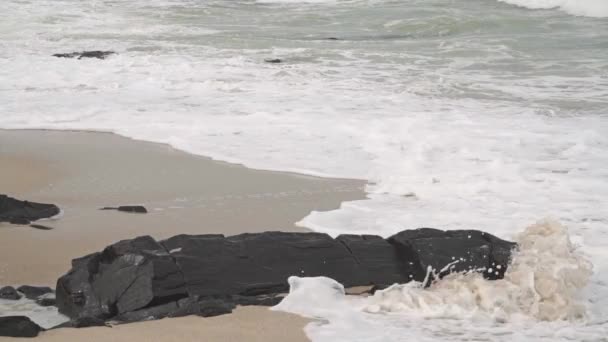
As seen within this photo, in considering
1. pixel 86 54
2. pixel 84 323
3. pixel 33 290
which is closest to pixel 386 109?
pixel 33 290

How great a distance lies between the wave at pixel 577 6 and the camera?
2366cm

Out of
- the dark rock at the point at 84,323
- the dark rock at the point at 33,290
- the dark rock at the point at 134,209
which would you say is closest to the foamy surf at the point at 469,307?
the dark rock at the point at 84,323

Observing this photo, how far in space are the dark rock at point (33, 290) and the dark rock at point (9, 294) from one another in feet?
0.13

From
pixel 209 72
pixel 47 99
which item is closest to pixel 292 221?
pixel 47 99

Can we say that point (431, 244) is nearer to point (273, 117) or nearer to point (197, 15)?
point (273, 117)

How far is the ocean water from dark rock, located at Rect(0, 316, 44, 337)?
1.11 metres

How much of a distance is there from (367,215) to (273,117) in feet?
12.3

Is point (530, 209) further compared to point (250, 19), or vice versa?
point (250, 19)

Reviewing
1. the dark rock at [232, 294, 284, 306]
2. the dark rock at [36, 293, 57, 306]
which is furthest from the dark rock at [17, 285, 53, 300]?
the dark rock at [232, 294, 284, 306]

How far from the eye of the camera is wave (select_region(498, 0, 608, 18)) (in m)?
23.7

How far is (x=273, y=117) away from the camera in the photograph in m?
9.20

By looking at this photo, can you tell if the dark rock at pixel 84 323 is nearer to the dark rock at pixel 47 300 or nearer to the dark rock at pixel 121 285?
the dark rock at pixel 121 285

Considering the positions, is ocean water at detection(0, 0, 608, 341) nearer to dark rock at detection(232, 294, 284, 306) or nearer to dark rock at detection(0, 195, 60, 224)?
dark rock at detection(232, 294, 284, 306)

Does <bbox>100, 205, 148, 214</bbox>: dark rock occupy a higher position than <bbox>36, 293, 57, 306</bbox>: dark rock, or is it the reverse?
<bbox>36, 293, 57, 306</bbox>: dark rock
